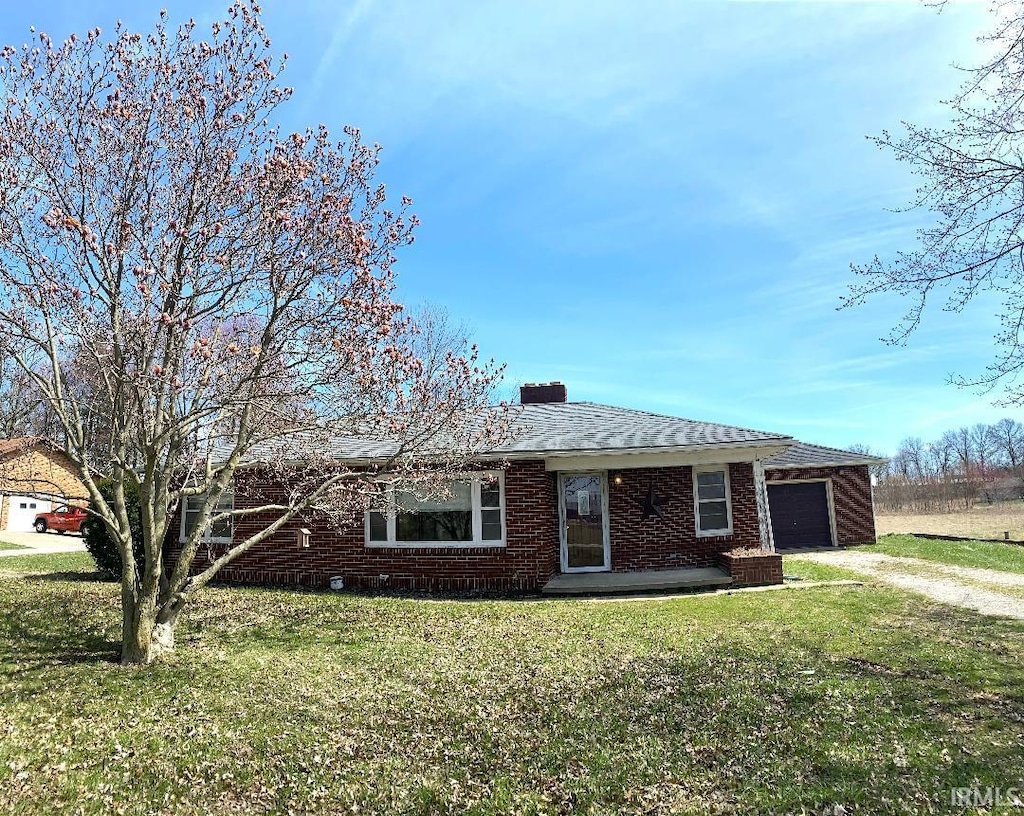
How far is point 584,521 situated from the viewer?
13828 mm

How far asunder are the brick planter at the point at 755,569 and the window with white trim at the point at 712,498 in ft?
4.65

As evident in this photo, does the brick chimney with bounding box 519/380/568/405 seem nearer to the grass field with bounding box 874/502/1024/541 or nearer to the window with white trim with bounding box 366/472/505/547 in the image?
the window with white trim with bounding box 366/472/505/547

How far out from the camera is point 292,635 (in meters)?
8.62

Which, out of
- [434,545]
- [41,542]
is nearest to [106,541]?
[434,545]

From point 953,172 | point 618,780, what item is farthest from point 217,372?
point 953,172

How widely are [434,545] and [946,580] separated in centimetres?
990

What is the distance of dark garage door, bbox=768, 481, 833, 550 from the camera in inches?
837

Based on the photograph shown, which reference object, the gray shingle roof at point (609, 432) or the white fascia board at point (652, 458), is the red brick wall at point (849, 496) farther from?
the white fascia board at point (652, 458)

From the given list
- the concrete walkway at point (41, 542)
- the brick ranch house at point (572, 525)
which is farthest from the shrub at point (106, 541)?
the concrete walkway at point (41, 542)

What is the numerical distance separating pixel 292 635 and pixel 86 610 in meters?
3.37

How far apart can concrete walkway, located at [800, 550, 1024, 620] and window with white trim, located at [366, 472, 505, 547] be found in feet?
24.7

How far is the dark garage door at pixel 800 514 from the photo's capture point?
2125 centimetres

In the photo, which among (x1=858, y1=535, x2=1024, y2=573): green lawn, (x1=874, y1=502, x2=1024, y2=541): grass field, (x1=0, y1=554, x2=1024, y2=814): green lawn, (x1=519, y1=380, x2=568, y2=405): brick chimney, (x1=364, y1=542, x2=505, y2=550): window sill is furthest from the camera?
(x1=874, y1=502, x2=1024, y2=541): grass field

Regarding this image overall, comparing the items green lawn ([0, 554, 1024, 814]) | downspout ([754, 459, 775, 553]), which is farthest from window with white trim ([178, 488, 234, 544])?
downspout ([754, 459, 775, 553])
